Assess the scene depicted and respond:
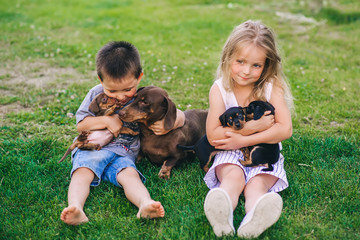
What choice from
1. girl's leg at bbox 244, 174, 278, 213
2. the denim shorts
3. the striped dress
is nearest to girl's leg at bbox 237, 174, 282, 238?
girl's leg at bbox 244, 174, 278, 213

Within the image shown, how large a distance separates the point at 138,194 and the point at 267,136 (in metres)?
1.24

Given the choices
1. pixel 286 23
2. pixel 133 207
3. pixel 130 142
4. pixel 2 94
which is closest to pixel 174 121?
pixel 130 142

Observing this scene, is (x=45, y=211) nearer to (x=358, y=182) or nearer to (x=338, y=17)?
(x=358, y=182)

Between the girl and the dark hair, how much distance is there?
798 mm

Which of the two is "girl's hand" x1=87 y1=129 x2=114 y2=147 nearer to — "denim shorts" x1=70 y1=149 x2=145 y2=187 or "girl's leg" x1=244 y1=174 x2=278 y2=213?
"denim shorts" x1=70 y1=149 x2=145 y2=187

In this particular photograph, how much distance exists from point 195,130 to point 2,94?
325 centimetres

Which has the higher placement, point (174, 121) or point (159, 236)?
point (174, 121)

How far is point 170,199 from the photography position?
3084mm

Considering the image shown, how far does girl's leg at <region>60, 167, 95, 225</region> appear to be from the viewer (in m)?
2.65

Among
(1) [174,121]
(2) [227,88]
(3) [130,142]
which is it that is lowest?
(3) [130,142]

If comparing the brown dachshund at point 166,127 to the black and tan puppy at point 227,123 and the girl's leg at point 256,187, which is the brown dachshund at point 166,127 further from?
the girl's leg at point 256,187

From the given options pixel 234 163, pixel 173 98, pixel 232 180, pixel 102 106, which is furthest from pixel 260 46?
pixel 173 98

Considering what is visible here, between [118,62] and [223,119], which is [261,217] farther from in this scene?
[118,62]

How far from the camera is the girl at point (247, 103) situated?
3.03 metres
